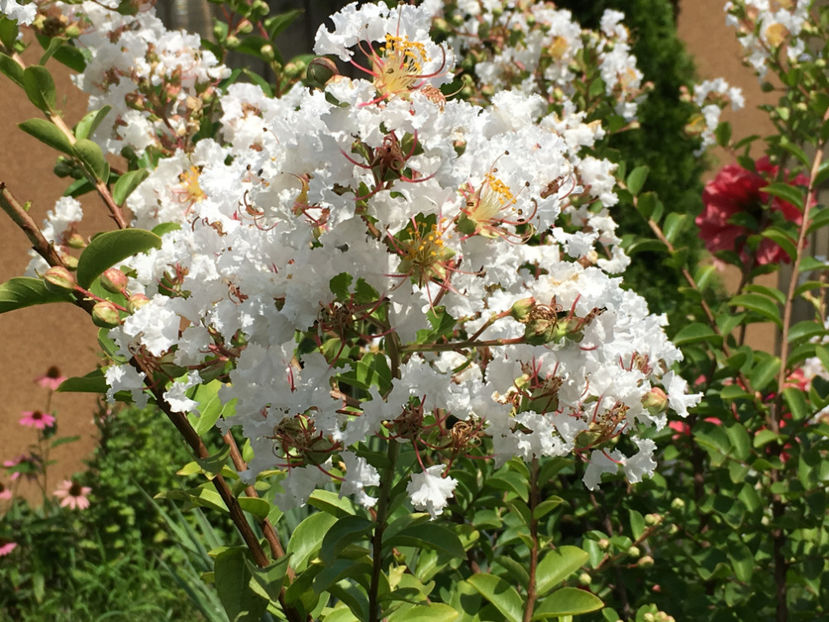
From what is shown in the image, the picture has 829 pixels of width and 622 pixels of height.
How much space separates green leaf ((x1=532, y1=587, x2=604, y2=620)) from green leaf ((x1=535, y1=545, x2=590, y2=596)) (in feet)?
0.12

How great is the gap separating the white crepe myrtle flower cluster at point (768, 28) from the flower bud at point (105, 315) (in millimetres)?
1746

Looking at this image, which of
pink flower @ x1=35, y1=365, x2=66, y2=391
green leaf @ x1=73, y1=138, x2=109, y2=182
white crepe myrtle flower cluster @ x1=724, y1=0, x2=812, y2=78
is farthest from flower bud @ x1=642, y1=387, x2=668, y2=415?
pink flower @ x1=35, y1=365, x2=66, y2=391

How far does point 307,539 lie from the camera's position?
0.93m

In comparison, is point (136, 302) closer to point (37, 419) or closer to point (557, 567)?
point (557, 567)

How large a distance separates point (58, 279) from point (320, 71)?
0.32m

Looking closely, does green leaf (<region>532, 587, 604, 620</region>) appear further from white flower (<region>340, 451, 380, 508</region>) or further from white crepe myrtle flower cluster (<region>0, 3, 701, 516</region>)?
white flower (<region>340, 451, 380, 508</region>)

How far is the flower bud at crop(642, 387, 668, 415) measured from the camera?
879mm

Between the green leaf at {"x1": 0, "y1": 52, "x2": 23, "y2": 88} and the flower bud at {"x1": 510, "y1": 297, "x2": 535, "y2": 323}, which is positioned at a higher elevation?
the green leaf at {"x1": 0, "y1": 52, "x2": 23, "y2": 88}

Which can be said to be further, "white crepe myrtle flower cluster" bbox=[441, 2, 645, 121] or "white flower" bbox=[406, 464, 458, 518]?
"white crepe myrtle flower cluster" bbox=[441, 2, 645, 121]

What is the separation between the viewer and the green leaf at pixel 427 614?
86 centimetres

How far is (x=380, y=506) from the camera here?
0.79m

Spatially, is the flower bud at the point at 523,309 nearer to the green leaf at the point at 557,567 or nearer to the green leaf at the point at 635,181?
the green leaf at the point at 557,567

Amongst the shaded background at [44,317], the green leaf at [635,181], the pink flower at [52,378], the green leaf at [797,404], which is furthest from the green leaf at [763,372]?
the pink flower at [52,378]

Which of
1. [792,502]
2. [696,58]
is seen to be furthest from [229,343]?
[696,58]
